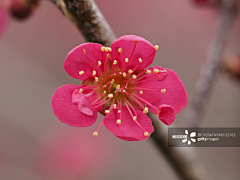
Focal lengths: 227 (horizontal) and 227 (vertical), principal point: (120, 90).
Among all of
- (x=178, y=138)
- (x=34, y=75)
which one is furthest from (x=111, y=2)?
(x=178, y=138)

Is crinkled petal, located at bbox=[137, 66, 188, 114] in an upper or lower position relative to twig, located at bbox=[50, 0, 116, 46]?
lower

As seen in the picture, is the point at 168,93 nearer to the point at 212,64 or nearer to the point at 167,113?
the point at 167,113

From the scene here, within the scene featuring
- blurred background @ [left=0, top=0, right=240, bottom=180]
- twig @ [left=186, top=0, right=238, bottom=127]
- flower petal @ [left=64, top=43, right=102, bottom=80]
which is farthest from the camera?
blurred background @ [left=0, top=0, right=240, bottom=180]

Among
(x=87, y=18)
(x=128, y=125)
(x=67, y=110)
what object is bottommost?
(x=128, y=125)

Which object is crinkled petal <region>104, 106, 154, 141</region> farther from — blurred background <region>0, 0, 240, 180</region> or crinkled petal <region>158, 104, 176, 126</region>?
blurred background <region>0, 0, 240, 180</region>

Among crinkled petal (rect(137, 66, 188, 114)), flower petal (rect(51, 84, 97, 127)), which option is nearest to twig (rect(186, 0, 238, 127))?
crinkled petal (rect(137, 66, 188, 114))

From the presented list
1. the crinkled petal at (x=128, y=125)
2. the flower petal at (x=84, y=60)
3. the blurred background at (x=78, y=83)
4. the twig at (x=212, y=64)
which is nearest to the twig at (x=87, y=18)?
the flower petal at (x=84, y=60)

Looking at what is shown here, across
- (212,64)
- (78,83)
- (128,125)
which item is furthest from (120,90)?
(78,83)

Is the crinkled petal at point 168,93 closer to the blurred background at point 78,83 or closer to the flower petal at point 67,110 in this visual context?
the flower petal at point 67,110
